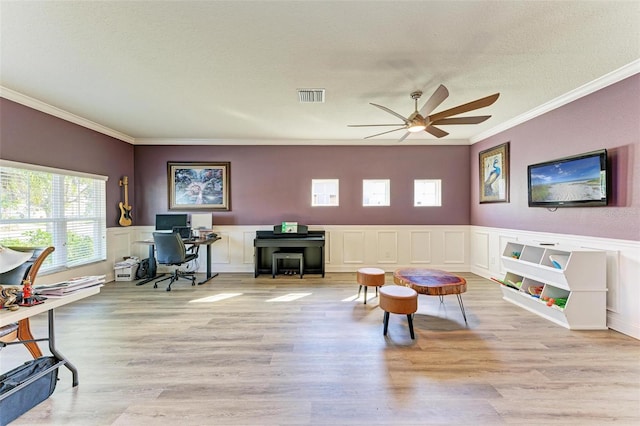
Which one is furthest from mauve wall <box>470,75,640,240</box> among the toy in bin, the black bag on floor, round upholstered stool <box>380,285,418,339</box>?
the black bag on floor

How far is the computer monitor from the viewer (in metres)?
5.00

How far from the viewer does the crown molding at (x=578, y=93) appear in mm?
2627

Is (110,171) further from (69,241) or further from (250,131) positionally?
(250,131)

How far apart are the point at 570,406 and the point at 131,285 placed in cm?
553

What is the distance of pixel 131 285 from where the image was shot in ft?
14.9

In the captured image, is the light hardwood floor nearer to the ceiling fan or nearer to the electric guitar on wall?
the electric guitar on wall

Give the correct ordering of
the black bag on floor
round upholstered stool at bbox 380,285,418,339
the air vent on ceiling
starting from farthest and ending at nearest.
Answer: the air vent on ceiling
round upholstered stool at bbox 380,285,418,339
the black bag on floor

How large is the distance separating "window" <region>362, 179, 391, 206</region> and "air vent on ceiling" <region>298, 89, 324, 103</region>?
2513 millimetres

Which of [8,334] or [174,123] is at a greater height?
[174,123]

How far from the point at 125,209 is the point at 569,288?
6.69 metres

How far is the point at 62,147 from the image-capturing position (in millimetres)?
3854

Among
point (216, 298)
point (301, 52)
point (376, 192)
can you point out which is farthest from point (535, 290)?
point (216, 298)

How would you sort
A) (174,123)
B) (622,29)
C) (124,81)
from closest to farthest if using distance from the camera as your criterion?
(622,29)
(124,81)
(174,123)

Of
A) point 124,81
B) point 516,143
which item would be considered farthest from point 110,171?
point 516,143
